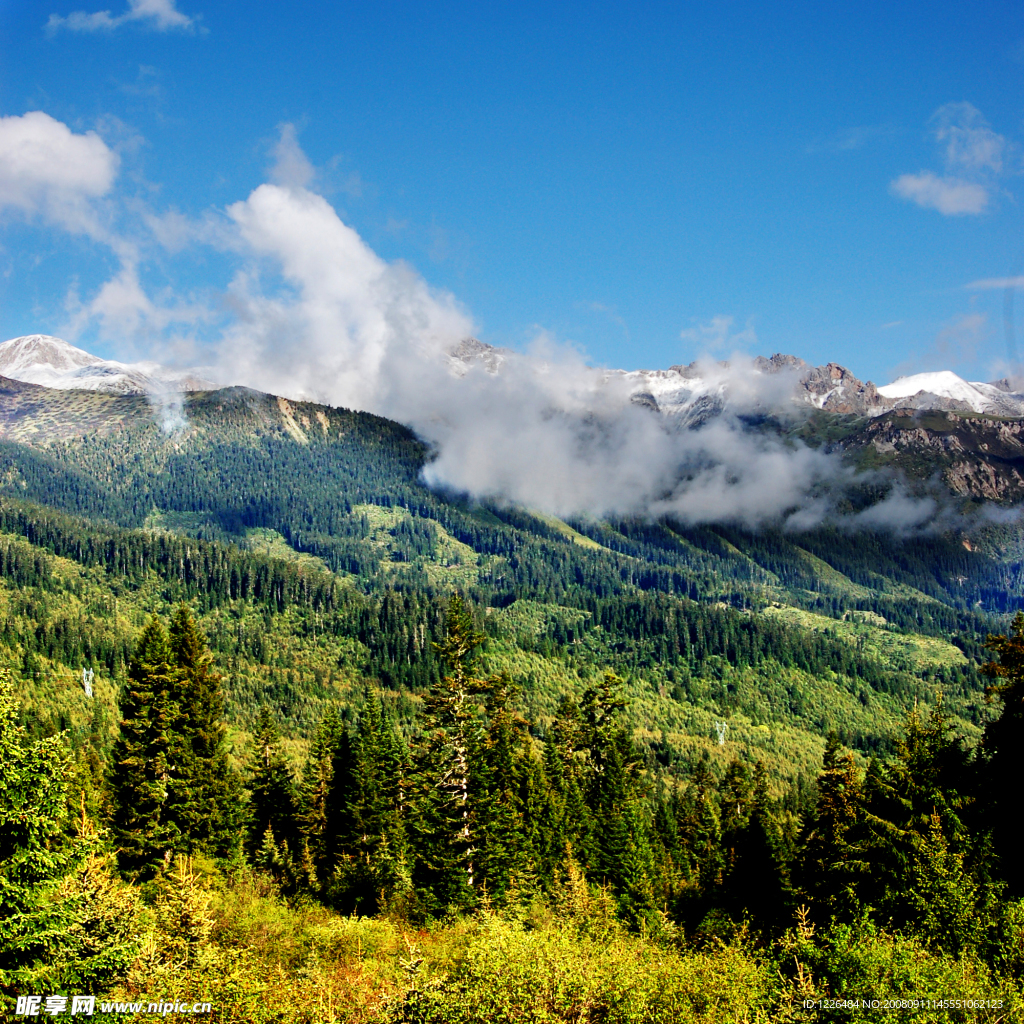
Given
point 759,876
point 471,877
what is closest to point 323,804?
point 471,877

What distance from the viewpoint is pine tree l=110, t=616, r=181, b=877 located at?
44.7m

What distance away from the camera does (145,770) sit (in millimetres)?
45469

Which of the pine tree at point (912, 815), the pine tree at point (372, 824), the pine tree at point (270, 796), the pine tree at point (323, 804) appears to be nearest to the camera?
the pine tree at point (912, 815)

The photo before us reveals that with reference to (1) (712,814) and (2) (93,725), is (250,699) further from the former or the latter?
(1) (712,814)

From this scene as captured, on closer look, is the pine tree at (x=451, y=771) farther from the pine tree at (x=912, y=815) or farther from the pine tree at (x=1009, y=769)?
the pine tree at (x=1009, y=769)

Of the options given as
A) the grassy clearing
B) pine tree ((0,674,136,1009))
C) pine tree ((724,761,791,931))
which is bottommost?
pine tree ((724,761,791,931))

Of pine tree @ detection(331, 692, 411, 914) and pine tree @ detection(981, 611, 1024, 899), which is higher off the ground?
pine tree @ detection(981, 611, 1024, 899)

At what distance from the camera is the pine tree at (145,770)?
44656 millimetres

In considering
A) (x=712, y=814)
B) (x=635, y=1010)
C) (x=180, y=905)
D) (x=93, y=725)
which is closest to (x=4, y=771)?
(x=180, y=905)

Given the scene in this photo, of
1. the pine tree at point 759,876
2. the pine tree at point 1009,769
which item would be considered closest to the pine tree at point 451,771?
the pine tree at point 759,876

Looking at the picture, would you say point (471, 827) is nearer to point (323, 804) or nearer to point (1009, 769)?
point (323, 804)

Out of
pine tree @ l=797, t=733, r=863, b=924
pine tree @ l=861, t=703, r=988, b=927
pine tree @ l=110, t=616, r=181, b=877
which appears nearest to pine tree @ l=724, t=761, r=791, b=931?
pine tree @ l=797, t=733, r=863, b=924

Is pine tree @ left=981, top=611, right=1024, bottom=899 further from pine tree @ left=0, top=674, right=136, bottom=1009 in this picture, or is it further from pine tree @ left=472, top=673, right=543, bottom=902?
pine tree @ left=0, top=674, right=136, bottom=1009

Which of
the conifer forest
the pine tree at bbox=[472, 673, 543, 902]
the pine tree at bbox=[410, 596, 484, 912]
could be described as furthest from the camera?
the pine tree at bbox=[472, 673, 543, 902]
